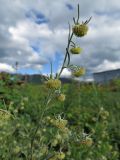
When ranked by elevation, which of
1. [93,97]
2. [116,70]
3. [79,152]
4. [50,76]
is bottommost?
[79,152]

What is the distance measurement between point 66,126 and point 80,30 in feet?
12.0

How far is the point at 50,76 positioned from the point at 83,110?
5722mm

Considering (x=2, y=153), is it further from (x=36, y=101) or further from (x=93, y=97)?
(x=93, y=97)

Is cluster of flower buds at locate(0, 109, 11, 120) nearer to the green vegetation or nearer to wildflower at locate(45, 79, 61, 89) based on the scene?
the green vegetation

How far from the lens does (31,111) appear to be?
7961 millimetres

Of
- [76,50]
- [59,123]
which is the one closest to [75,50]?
[76,50]

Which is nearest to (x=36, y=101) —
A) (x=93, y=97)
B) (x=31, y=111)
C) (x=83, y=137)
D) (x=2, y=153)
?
(x=31, y=111)

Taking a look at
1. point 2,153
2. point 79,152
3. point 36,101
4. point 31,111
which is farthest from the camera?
point 36,101

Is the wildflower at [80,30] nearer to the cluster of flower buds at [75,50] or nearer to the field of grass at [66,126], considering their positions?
the cluster of flower buds at [75,50]

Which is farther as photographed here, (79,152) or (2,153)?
(79,152)

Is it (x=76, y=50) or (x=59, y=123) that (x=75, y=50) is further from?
(x=59, y=123)

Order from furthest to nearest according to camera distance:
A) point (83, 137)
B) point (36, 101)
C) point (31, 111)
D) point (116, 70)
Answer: point (116, 70) → point (36, 101) → point (31, 111) → point (83, 137)

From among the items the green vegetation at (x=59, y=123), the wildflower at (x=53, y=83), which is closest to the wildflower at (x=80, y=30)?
the green vegetation at (x=59, y=123)

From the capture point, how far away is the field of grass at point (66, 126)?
3.96 m
